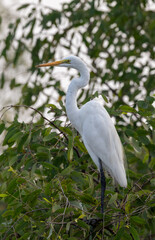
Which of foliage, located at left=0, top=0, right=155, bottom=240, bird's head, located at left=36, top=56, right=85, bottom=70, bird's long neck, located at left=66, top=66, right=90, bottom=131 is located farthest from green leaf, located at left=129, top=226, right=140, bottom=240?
bird's head, located at left=36, top=56, right=85, bottom=70

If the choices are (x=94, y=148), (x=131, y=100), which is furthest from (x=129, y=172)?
(x=131, y=100)

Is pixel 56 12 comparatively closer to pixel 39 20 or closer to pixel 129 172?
pixel 39 20

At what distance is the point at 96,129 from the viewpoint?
8.73 ft

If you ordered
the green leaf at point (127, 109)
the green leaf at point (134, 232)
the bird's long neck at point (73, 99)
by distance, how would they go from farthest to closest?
the bird's long neck at point (73, 99), the green leaf at point (127, 109), the green leaf at point (134, 232)

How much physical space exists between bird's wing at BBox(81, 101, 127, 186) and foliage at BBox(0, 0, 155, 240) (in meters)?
0.06

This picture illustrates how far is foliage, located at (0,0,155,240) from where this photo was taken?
202cm

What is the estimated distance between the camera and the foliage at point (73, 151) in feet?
6.63

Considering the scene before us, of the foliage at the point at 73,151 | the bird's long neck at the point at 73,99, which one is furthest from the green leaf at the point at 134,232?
the bird's long neck at the point at 73,99

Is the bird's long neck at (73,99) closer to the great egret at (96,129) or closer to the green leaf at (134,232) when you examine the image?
the great egret at (96,129)

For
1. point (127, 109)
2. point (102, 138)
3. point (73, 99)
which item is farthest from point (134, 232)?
point (73, 99)

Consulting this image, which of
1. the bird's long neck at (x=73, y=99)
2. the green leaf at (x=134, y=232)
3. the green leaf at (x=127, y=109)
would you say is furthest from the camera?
the bird's long neck at (x=73, y=99)

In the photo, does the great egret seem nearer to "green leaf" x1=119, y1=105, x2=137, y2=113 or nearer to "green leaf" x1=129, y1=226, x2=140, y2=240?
"green leaf" x1=119, y1=105, x2=137, y2=113

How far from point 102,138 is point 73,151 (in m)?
0.22

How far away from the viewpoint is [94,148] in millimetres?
2625
